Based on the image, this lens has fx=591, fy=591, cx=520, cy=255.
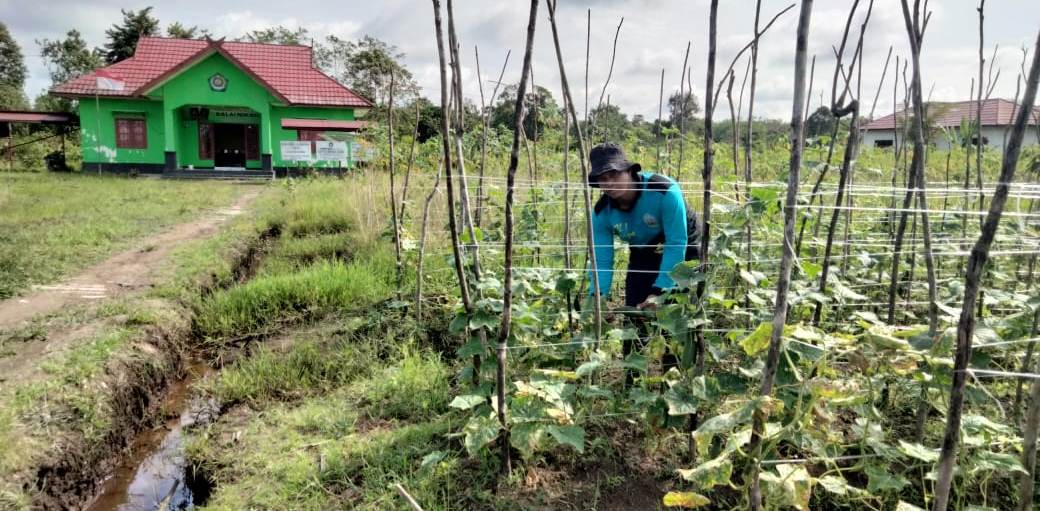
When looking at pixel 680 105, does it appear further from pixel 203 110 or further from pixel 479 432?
pixel 203 110

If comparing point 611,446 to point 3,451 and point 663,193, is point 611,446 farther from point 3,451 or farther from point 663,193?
point 3,451

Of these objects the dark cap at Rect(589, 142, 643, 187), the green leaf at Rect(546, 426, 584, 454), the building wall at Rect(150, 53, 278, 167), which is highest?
the building wall at Rect(150, 53, 278, 167)

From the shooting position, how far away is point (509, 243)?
1.86m

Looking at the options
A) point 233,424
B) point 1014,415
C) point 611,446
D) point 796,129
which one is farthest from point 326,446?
point 1014,415

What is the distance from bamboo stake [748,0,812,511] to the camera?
4.44 ft

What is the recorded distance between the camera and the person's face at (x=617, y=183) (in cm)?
262

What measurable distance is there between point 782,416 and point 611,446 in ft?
2.11

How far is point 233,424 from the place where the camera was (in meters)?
2.96

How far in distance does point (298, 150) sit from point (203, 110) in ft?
10.5

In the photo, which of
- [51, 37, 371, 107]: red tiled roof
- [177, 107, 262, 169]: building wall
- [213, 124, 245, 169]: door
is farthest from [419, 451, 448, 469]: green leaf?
[213, 124, 245, 169]: door

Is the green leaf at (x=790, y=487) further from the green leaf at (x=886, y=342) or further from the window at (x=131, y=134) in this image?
the window at (x=131, y=134)

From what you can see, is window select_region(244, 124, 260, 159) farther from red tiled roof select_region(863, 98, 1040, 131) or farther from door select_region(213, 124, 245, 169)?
red tiled roof select_region(863, 98, 1040, 131)

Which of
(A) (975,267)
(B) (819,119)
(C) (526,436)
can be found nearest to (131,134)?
(B) (819,119)

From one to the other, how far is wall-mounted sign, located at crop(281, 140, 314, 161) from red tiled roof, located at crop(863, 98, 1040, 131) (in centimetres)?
1349
